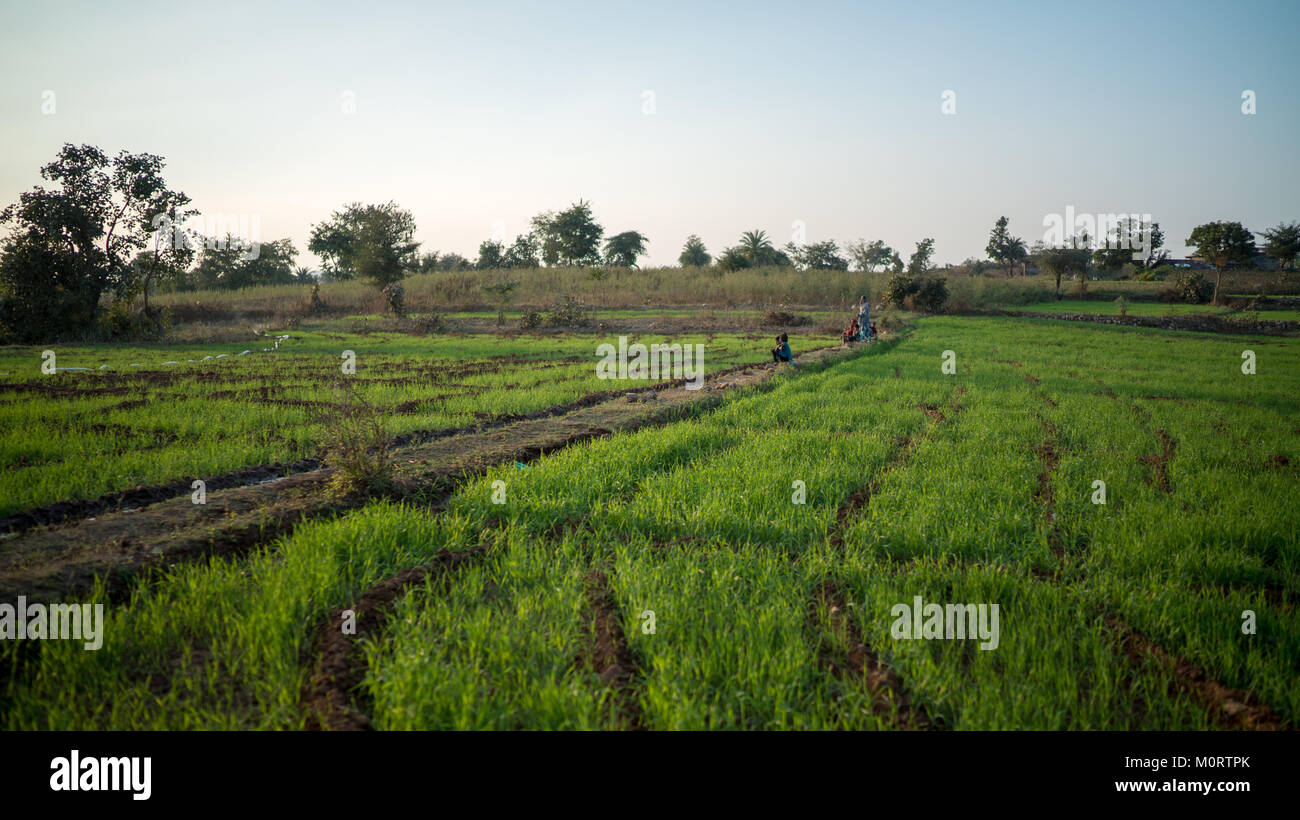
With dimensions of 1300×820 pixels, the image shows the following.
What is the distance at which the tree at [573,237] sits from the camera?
2408 inches

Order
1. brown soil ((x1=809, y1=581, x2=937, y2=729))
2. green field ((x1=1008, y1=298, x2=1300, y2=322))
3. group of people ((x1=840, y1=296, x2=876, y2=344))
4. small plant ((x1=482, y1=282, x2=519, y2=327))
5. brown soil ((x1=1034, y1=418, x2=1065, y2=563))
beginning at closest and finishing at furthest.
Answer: brown soil ((x1=809, y1=581, x2=937, y2=729))
brown soil ((x1=1034, y1=418, x2=1065, y2=563))
group of people ((x1=840, y1=296, x2=876, y2=344))
green field ((x1=1008, y1=298, x2=1300, y2=322))
small plant ((x1=482, y1=282, x2=519, y2=327))

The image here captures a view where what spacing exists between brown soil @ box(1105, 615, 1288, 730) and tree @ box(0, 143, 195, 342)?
1242 inches

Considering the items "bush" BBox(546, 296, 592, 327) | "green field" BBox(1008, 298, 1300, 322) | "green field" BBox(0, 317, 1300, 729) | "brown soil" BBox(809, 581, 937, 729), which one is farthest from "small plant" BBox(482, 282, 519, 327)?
"brown soil" BBox(809, 581, 937, 729)

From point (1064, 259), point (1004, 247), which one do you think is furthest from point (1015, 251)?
point (1064, 259)

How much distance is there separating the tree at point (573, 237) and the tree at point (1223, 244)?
49.1 metres

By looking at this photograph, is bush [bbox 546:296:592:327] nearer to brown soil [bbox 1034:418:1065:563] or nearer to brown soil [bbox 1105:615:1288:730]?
brown soil [bbox 1034:418:1065:563]

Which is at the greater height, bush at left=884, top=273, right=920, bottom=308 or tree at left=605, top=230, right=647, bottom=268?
tree at left=605, top=230, right=647, bottom=268

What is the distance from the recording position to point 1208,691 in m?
2.65

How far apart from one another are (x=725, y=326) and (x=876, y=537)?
25.4 meters

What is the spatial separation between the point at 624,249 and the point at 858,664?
66031mm

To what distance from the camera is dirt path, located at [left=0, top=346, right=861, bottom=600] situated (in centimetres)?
347

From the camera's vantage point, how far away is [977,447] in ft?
23.1

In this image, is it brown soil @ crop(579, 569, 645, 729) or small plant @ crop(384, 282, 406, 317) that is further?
small plant @ crop(384, 282, 406, 317)
